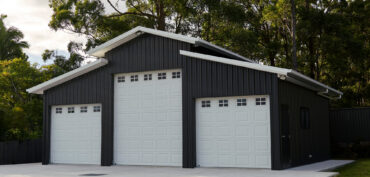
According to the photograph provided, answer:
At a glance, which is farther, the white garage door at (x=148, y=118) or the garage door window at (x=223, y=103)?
the white garage door at (x=148, y=118)

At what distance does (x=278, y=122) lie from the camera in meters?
13.1

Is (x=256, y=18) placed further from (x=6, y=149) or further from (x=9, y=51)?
(x=9, y=51)

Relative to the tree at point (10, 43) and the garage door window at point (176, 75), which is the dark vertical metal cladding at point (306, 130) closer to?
the garage door window at point (176, 75)

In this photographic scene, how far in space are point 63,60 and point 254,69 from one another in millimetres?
19884

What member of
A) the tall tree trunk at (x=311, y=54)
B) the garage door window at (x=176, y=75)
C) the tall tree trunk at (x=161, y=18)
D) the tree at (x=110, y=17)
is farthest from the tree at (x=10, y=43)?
the garage door window at (x=176, y=75)

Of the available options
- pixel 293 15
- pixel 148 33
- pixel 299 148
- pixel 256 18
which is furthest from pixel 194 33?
pixel 299 148

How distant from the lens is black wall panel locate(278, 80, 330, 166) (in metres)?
14.5

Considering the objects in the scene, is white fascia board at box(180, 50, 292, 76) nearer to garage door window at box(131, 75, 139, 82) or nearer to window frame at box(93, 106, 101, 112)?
garage door window at box(131, 75, 139, 82)

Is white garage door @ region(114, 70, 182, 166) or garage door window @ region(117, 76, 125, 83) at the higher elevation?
garage door window @ region(117, 76, 125, 83)

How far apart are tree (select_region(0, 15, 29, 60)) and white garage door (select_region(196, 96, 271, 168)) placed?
28.8 meters

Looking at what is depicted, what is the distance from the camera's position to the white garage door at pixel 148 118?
15.1 metres

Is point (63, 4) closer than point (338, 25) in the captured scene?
No

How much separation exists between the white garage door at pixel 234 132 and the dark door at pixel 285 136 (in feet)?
1.67

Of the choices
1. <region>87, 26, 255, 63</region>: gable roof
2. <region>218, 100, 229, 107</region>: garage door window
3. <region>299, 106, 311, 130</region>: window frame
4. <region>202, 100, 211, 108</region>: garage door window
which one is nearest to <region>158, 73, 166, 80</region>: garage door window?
<region>87, 26, 255, 63</region>: gable roof
